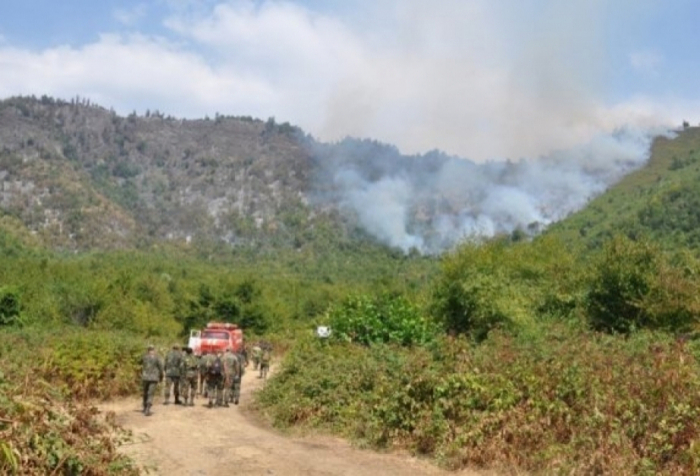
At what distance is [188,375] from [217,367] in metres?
0.92

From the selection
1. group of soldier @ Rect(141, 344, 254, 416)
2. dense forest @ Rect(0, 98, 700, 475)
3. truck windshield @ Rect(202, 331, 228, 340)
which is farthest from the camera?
truck windshield @ Rect(202, 331, 228, 340)

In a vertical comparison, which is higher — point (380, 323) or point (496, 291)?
point (496, 291)

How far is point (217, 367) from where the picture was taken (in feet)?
76.5

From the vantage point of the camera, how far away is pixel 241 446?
1534 centimetres

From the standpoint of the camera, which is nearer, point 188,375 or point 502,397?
point 502,397

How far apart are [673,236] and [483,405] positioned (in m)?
112

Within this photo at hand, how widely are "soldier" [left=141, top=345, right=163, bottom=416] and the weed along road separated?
0.67 metres

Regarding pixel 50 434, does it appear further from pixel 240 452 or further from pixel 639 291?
pixel 639 291

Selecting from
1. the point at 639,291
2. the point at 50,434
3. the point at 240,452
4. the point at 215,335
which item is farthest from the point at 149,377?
the point at 639,291

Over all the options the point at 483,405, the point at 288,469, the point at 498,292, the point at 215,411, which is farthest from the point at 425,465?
the point at 498,292

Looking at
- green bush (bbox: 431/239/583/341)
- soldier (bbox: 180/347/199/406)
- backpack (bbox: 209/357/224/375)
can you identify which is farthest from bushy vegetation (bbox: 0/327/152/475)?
green bush (bbox: 431/239/583/341)

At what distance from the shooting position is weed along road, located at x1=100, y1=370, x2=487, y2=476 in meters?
13.0

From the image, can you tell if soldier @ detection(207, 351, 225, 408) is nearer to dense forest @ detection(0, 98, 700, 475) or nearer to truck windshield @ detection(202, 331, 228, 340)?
dense forest @ detection(0, 98, 700, 475)

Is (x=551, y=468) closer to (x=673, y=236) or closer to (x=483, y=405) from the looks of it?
(x=483, y=405)
